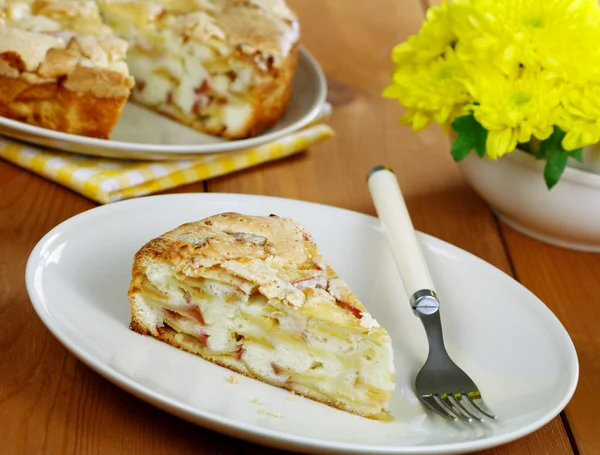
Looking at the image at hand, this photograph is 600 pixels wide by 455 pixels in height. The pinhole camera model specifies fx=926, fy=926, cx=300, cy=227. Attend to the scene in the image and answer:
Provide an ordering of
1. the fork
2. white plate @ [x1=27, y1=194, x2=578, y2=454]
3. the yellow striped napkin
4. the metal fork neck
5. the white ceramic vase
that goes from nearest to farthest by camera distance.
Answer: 1. white plate @ [x1=27, y1=194, x2=578, y2=454]
2. the fork
3. the metal fork neck
4. the white ceramic vase
5. the yellow striped napkin

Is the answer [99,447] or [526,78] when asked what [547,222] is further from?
[99,447]

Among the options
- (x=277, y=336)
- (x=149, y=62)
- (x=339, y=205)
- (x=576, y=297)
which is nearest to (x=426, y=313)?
(x=277, y=336)

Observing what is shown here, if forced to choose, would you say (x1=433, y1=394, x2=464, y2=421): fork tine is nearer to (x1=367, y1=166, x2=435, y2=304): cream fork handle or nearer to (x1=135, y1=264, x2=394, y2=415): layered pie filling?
(x1=135, y1=264, x2=394, y2=415): layered pie filling

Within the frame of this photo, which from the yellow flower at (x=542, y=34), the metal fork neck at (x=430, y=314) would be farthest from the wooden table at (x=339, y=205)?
the yellow flower at (x=542, y=34)

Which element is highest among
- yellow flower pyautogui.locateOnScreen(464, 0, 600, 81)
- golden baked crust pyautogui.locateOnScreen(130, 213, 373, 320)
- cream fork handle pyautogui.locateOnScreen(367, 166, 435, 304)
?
yellow flower pyautogui.locateOnScreen(464, 0, 600, 81)

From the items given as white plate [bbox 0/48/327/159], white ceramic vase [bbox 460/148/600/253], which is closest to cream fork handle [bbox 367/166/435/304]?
white ceramic vase [bbox 460/148/600/253]

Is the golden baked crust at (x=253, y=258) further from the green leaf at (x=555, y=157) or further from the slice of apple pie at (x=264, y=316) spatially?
the green leaf at (x=555, y=157)

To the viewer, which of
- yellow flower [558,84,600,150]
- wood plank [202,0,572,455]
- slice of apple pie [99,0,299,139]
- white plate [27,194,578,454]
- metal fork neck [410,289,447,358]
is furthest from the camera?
slice of apple pie [99,0,299,139]
